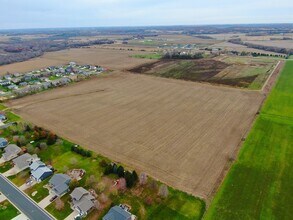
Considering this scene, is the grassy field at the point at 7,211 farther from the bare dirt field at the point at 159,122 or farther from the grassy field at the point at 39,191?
the bare dirt field at the point at 159,122

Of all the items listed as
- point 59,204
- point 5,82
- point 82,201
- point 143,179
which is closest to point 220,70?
point 143,179

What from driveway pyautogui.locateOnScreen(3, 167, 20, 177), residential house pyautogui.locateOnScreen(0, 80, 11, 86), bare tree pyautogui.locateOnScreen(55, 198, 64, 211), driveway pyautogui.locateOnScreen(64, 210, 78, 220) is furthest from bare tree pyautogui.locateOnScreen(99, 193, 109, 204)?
residential house pyautogui.locateOnScreen(0, 80, 11, 86)

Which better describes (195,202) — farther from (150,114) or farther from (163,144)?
(150,114)

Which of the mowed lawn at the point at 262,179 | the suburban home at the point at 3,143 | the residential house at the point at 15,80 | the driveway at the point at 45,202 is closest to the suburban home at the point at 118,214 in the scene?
the driveway at the point at 45,202

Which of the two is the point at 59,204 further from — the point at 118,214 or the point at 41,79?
the point at 41,79

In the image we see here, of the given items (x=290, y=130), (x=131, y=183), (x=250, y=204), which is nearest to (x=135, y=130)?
(x=131, y=183)
